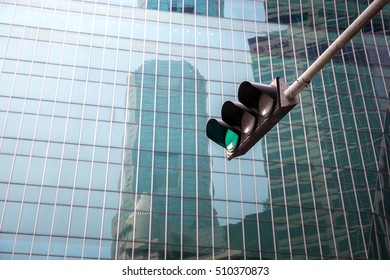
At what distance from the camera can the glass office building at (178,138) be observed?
1457 inches

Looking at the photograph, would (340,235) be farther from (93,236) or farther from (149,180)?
(93,236)

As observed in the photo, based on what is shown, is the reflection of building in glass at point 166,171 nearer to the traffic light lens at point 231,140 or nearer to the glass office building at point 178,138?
the glass office building at point 178,138

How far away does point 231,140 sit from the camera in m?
4.98

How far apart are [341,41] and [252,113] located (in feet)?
3.15

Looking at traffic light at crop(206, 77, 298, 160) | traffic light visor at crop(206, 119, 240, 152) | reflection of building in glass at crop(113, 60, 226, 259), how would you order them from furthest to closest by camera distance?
1. reflection of building in glass at crop(113, 60, 226, 259)
2. traffic light visor at crop(206, 119, 240, 152)
3. traffic light at crop(206, 77, 298, 160)

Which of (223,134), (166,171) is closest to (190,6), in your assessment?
(166,171)

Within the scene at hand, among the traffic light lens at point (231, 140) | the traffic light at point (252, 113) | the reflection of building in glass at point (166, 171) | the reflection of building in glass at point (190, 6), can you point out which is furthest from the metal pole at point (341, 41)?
the reflection of building in glass at point (190, 6)

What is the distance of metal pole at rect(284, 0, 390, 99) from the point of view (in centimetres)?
376

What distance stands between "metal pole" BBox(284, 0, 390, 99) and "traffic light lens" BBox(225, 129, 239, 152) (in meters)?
0.69

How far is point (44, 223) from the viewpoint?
119ft

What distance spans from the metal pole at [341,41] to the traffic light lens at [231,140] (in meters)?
0.69

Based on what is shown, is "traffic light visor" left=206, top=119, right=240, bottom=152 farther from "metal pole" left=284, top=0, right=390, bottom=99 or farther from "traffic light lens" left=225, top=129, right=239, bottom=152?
"metal pole" left=284, top=0, right=390, bottom=99

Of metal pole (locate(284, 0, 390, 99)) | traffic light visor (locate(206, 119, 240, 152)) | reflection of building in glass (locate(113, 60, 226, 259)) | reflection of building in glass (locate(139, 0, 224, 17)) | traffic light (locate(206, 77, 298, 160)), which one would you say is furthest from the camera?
reflection of building in glass (locate(139, 0, 224, 17))

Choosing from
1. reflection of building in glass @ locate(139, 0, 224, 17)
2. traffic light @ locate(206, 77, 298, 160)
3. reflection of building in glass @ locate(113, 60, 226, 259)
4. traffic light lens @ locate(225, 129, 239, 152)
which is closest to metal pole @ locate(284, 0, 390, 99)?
traffic light @ locate(206, 77, 298, 160)
